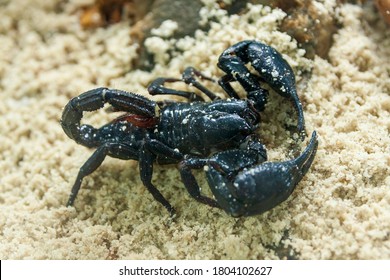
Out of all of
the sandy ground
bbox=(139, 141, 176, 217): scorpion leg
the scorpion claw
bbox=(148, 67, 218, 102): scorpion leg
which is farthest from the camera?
bbox=(148, 67, 218, 102): scorpion leg

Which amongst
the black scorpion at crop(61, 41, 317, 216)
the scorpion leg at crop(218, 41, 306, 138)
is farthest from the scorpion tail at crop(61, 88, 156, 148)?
the scorpion leg at crop(218, 41, 306, 138)

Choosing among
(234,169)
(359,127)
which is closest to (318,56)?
(359,127)

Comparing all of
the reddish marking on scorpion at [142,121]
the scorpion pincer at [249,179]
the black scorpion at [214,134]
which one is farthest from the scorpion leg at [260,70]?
the reddish marking on scorpion at [142,121]

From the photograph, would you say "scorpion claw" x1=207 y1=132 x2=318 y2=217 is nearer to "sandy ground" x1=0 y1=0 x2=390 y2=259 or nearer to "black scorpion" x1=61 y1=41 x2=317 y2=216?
"black scorpion" x1=61 y1=41 x2=317 y2=216

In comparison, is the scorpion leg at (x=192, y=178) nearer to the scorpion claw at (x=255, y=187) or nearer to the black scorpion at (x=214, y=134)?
the black scorpion at (x=214, y=134)

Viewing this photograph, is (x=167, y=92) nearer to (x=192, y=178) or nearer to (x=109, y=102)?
(x=109, y=102)

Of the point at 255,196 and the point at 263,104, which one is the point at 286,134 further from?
the point at 255,196
